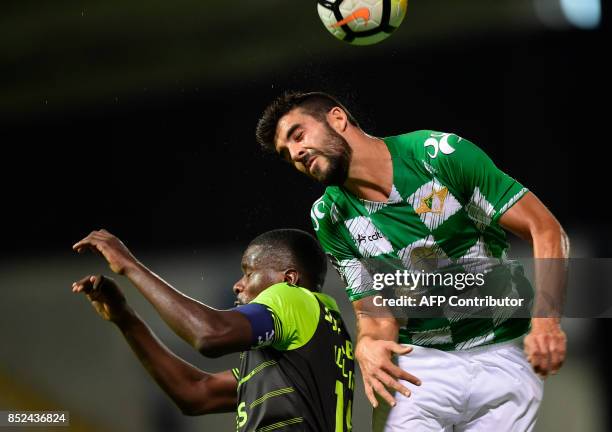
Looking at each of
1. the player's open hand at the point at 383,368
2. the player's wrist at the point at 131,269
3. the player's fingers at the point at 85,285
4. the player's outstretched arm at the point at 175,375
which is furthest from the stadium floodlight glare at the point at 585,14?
the player's wrist at the point at 131,269

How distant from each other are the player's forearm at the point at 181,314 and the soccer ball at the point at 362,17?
3.91ft

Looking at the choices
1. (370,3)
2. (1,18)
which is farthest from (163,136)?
(370,3)

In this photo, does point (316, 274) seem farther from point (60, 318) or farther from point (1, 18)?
point (1, 18)

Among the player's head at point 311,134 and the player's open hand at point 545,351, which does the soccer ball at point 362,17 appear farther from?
the player's open hand at point 545,351

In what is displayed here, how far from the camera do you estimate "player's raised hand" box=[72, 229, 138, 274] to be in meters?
1.88

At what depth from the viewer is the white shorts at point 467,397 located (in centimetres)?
207

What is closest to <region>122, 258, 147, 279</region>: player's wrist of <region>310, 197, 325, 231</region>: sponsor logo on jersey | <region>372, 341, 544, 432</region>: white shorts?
<region>310, 197, 325, 231</region>: sponsor logo on jersey

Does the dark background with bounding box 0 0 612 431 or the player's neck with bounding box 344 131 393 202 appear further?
the dark background with bounding box 0 0 612 431

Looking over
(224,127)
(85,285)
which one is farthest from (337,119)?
(224,127)

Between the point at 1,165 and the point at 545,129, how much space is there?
3.30 meters

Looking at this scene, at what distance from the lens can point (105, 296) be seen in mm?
2279

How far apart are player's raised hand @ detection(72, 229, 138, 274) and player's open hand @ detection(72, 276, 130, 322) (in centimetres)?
23

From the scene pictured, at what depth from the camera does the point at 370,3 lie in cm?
265

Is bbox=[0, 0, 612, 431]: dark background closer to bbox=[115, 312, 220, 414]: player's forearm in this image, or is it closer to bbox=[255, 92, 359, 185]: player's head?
bbox=[115, 312, 220, 414]: player's forearm
